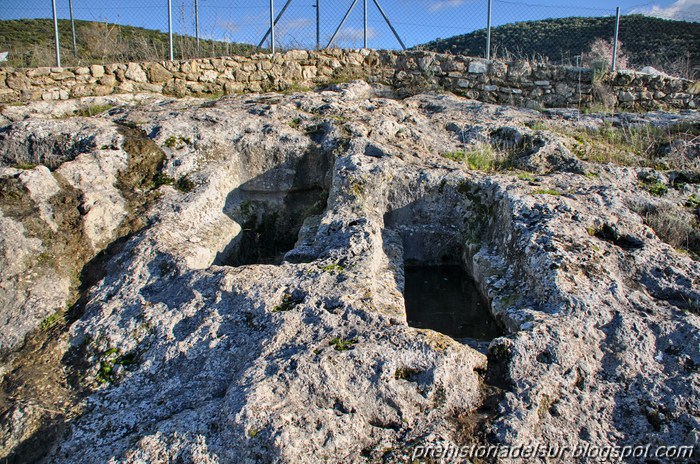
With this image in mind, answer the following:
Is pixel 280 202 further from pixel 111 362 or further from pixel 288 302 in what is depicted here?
pixel 111 362

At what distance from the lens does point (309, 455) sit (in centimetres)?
203

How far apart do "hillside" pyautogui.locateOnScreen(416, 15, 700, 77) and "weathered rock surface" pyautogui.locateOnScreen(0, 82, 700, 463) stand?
60.2 feet

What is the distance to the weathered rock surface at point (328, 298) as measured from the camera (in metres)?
2.26

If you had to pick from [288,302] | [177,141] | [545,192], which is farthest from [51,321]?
[545,192]

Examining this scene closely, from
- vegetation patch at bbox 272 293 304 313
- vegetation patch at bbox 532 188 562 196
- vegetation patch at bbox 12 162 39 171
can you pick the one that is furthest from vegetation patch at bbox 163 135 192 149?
vegetation patch at bbox 532 188 562 196

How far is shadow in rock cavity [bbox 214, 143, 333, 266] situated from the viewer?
474 centimetres

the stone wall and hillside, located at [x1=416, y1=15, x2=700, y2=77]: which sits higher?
hillside, located at [x1=416, y1=15, x2=700, y2=77]

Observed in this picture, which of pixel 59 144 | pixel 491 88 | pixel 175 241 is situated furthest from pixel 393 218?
pixel 491 88

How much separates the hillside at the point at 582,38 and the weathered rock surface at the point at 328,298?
18346mm

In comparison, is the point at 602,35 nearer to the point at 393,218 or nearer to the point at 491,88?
the point at 491,88

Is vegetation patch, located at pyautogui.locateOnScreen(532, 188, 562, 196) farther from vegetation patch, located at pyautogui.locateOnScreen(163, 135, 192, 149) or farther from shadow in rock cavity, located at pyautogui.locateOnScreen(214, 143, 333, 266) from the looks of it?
vegetation patch, located at pyautogui.locateOnScreen(163, 135, 192, 149)

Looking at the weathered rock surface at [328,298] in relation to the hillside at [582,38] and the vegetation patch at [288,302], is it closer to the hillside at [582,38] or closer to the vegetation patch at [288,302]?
the vegetation patch at [288,302]

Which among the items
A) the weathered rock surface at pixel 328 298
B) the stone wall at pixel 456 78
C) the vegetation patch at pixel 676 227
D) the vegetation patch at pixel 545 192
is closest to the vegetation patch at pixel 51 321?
the weathered rock surface at pixel 328 298

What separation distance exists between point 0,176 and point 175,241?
4.67 ft
